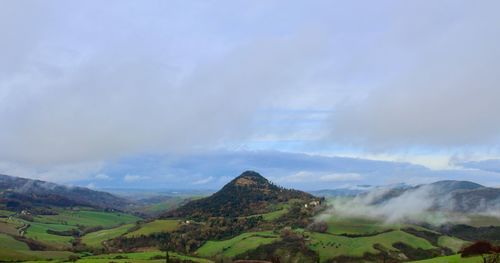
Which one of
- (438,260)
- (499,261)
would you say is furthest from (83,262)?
(499,261)

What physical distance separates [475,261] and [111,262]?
418ft

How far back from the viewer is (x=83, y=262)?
656 feet

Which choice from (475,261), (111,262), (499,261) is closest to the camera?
(499,261)

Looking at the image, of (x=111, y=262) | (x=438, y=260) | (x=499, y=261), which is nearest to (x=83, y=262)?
(x=111, y=262)

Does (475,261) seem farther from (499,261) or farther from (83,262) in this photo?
(83,262)

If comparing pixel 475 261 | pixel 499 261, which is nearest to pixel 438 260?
pixel 475 261

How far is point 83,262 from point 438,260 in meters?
125

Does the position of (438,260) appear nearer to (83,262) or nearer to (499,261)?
(499,261)

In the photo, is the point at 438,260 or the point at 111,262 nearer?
the point at 438,260

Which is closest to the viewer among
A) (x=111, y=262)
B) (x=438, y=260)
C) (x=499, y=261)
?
(x=499, y=261)

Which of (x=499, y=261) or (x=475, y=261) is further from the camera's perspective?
(x=475, y=261)

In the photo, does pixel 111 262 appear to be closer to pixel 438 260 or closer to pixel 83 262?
pixel 83 262

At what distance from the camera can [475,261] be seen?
13162 centimetres

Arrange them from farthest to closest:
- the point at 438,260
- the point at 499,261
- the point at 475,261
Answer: the point at 438,260 → the point at 475,261 → the point at 499,261
